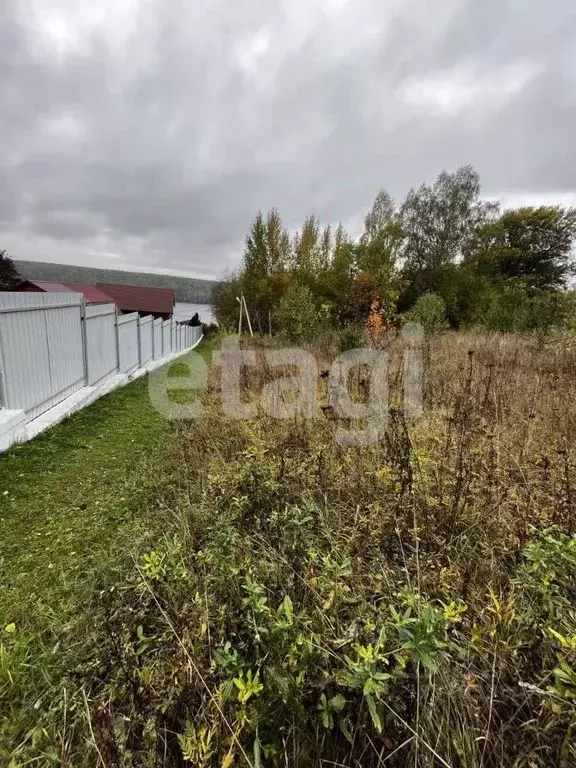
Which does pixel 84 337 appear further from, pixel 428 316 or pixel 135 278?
pixel 135 278

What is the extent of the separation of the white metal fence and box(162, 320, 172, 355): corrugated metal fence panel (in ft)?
13.7

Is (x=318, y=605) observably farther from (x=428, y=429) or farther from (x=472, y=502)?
(x=428, y=429)

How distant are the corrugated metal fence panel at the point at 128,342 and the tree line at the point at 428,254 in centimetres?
836

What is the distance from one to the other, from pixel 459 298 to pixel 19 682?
71.4 feet

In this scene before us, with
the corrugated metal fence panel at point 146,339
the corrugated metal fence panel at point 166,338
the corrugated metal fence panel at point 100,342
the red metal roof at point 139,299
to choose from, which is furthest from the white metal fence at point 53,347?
the red metal roof at point 139,299

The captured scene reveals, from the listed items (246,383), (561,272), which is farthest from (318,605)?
(561,272)

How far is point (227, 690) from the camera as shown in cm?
109

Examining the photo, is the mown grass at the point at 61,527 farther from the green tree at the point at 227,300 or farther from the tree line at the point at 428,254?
the green tree at the point at 227,300

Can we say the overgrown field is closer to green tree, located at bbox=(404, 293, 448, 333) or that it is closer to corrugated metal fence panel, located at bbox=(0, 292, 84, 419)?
corrugated metal fence panel, located at bbox=(0, 292, 84, 419)

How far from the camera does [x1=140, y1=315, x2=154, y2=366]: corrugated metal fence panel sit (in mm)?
9727

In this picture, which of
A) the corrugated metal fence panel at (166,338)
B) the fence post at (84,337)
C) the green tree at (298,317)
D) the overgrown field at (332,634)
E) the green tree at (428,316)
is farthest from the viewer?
the corrugated metal fence panel at (166,338)

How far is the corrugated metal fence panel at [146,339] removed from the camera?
383 inches

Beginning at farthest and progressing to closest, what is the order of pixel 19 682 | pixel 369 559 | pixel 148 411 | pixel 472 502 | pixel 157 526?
pixel 148 411, pixel 157 526, pixel 472 502, pixel 369 559, pixel 19 682

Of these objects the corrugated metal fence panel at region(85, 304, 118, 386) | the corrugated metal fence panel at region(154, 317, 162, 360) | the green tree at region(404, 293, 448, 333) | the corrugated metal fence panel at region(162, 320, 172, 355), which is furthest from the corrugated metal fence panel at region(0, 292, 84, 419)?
the green tree at region(404, 293, 448, 333)
